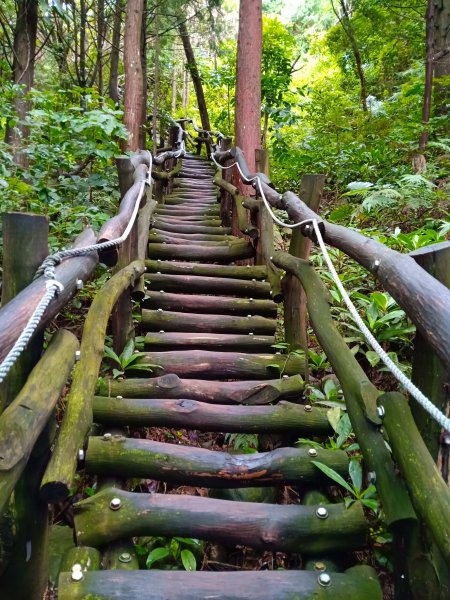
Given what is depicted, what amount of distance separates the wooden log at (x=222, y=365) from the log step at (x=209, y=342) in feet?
0.90

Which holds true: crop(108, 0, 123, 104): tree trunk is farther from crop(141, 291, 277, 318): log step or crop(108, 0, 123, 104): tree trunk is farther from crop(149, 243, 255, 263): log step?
crop(141, 291, 277, 318): log step

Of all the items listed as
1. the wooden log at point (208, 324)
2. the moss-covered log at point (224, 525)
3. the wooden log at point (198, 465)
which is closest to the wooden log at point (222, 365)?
the wooden log at point (208, 324)

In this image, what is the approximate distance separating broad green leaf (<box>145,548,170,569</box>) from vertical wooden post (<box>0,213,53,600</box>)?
1.43 ft

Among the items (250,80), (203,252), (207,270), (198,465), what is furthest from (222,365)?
(250,80)

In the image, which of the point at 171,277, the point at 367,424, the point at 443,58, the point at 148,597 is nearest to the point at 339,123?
the point at 443,58

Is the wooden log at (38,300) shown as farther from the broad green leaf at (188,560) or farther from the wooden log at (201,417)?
the broad green leaf at (188,560)

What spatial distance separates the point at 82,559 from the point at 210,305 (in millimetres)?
2642

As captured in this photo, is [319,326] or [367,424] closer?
[367,424]

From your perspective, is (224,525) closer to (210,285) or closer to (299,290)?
(299,290)

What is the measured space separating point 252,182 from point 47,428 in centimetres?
389

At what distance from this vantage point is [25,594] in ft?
5.86

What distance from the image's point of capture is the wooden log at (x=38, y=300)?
1.39 m

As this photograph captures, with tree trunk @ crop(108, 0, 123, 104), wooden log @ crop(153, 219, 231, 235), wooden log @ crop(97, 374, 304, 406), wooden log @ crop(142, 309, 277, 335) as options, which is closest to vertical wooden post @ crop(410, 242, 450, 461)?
wooden log @ crop(97, 374, 304, 406)

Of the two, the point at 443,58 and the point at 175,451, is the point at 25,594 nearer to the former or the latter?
the point at 175,451
